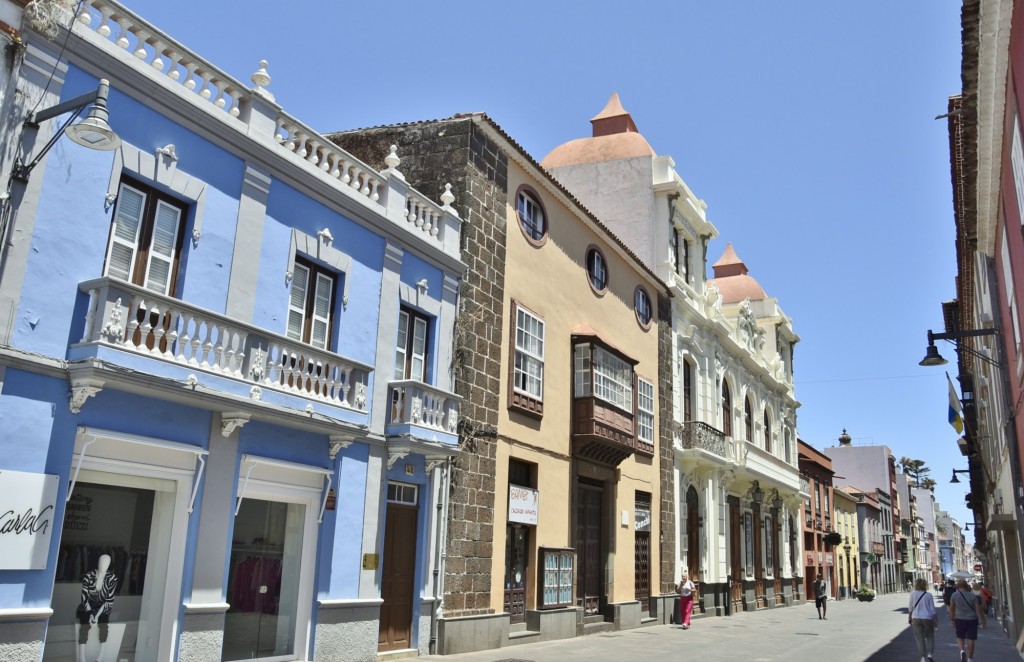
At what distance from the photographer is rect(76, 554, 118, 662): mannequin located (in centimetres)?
976

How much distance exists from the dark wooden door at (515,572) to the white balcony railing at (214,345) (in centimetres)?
593

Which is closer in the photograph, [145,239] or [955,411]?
[145,239]

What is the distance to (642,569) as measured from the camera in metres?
23.8

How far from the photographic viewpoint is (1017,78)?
9953 millimetres

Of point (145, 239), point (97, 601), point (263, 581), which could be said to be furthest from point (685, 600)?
point (145, 239)

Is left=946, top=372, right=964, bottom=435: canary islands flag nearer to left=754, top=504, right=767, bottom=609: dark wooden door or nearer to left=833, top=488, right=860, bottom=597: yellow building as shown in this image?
left=754, top=504, right=767, bottom=609: dark wooden door

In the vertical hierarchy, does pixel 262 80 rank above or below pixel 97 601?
above

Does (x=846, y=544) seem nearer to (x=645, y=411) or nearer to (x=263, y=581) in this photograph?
(x=645, y=411)

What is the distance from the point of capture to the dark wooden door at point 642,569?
23.5 m

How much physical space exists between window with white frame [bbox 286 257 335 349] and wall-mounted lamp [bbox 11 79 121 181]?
13.4ft

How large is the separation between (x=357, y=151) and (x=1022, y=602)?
62.3 ft

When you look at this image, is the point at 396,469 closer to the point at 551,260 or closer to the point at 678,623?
the point at 551,260

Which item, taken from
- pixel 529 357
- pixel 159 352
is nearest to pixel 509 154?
pixel 529 357

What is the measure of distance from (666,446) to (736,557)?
9565mm
